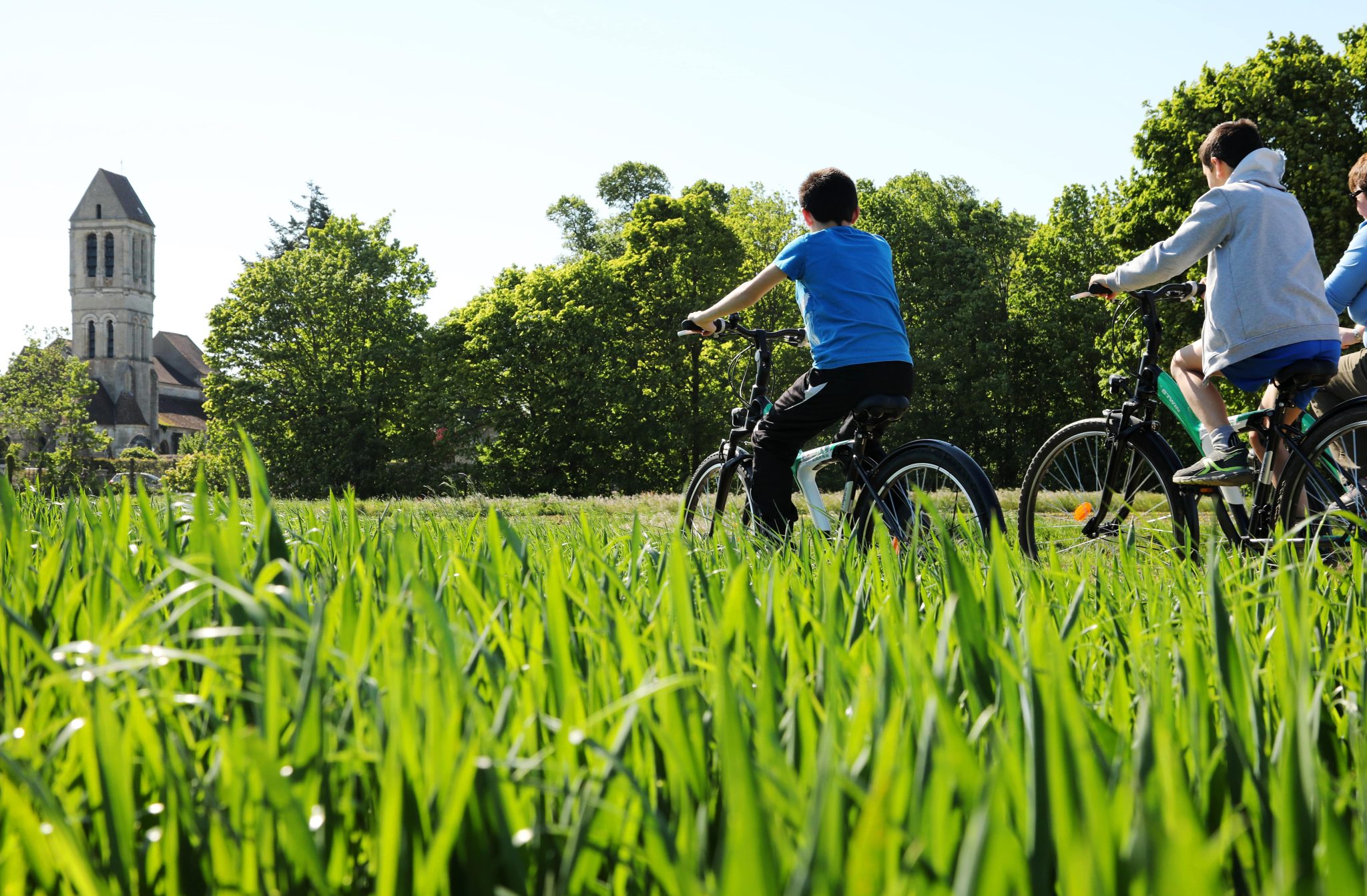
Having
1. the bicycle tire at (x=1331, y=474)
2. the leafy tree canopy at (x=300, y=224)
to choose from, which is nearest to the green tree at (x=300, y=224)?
the leafy tree canopy at (x=300, y=224)

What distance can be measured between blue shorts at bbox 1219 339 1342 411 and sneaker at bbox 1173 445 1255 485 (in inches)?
11.6

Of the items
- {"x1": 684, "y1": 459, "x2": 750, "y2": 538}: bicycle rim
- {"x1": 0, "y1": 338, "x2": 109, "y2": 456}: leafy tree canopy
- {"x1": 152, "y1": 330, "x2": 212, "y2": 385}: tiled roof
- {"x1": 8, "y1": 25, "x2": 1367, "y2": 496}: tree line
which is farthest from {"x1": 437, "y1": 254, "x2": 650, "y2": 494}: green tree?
{"x1": 152, "y1": 330, "x2": 212, "y2": 385}: tiled roof

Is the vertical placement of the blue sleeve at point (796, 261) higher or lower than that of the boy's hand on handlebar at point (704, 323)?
higher

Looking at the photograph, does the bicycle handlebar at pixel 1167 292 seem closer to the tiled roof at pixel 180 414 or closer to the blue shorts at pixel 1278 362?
the blue shorts at pixel 1278 362

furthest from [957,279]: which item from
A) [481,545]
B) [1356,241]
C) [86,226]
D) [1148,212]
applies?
[86,226]

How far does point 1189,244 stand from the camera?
16.0ft

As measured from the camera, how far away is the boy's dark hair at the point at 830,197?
5.37m

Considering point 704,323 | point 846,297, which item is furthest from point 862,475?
point 704,323

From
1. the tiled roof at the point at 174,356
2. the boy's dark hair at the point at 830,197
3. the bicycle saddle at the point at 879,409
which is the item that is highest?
the tiled roof at the point at 174,356

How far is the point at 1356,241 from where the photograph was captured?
548 centimetres

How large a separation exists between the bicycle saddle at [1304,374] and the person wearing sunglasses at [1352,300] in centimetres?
63

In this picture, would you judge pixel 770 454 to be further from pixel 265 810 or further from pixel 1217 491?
pixel 265 810

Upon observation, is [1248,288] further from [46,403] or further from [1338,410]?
[46,403]

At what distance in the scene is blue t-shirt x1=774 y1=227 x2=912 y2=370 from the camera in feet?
16.8
